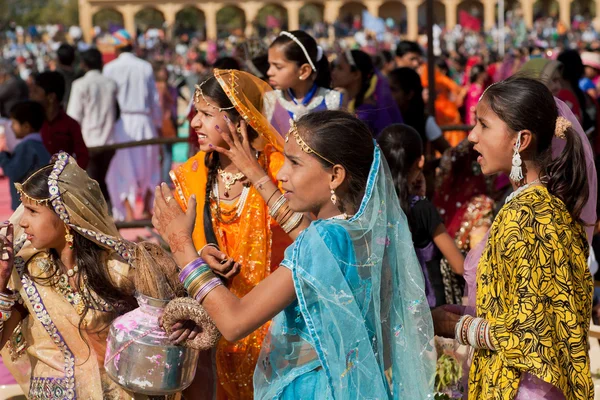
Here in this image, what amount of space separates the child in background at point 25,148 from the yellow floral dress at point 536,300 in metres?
4.46

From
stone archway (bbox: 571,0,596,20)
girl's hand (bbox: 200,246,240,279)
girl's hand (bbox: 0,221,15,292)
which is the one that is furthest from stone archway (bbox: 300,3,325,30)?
girl's hand (bbox: 200,246,240,279)

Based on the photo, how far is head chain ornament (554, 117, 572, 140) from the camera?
116 inches

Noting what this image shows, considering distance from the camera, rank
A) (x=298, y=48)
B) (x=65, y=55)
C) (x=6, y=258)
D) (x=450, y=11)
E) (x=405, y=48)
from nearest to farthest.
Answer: (x=6, y=258)
(x=298, y=48)
(x=65, y=55)
(x=405, y=48)
(x=450, y=11)

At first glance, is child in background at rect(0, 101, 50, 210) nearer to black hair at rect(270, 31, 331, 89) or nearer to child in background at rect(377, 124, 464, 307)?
black hair at rect(270, 31, 331, 89)

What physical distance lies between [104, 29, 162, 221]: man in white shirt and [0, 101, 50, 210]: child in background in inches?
113

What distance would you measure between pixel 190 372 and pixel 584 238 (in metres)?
1.27

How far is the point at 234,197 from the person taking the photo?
3.94 m

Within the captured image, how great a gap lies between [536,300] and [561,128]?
519 mm

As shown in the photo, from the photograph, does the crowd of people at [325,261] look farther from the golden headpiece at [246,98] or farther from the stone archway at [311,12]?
the stone archway at [311,12]

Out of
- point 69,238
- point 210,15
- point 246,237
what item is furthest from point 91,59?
point 210,15

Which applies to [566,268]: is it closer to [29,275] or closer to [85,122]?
[29,275]

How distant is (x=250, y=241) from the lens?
3867 millimetres

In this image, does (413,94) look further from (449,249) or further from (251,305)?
(251,305)

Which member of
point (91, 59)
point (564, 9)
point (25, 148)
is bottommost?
point (564, 9)
